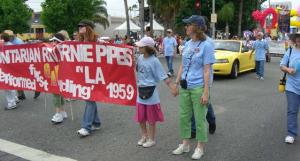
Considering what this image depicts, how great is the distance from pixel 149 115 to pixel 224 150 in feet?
3.71

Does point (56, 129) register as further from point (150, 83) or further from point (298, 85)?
point (298, 85)

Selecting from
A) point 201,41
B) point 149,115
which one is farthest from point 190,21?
point 149,115

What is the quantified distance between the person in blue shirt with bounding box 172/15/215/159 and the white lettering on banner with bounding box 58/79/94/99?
197 centimetres

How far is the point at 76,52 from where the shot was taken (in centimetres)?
691

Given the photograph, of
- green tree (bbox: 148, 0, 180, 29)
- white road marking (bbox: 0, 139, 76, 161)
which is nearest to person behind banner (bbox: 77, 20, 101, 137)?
white road marking (bbox: 0, 139, 76, 161)

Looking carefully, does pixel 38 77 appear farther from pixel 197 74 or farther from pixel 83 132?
pixel 197 74

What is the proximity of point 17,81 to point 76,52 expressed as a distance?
2153 millimetres

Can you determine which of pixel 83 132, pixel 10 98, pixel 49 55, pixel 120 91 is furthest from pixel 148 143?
pixel 10 98

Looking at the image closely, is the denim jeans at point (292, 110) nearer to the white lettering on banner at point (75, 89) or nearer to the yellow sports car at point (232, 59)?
the white lettering on banner at point (75, 89)

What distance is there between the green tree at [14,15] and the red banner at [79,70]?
187ft

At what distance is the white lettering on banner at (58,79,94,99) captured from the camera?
270 inches

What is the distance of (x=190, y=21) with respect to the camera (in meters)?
5.32

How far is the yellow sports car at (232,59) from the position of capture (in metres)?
13.9

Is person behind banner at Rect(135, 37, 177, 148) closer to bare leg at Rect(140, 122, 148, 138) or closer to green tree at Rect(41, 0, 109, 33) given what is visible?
bare leg at Rect(140, 122, 148, 138)
